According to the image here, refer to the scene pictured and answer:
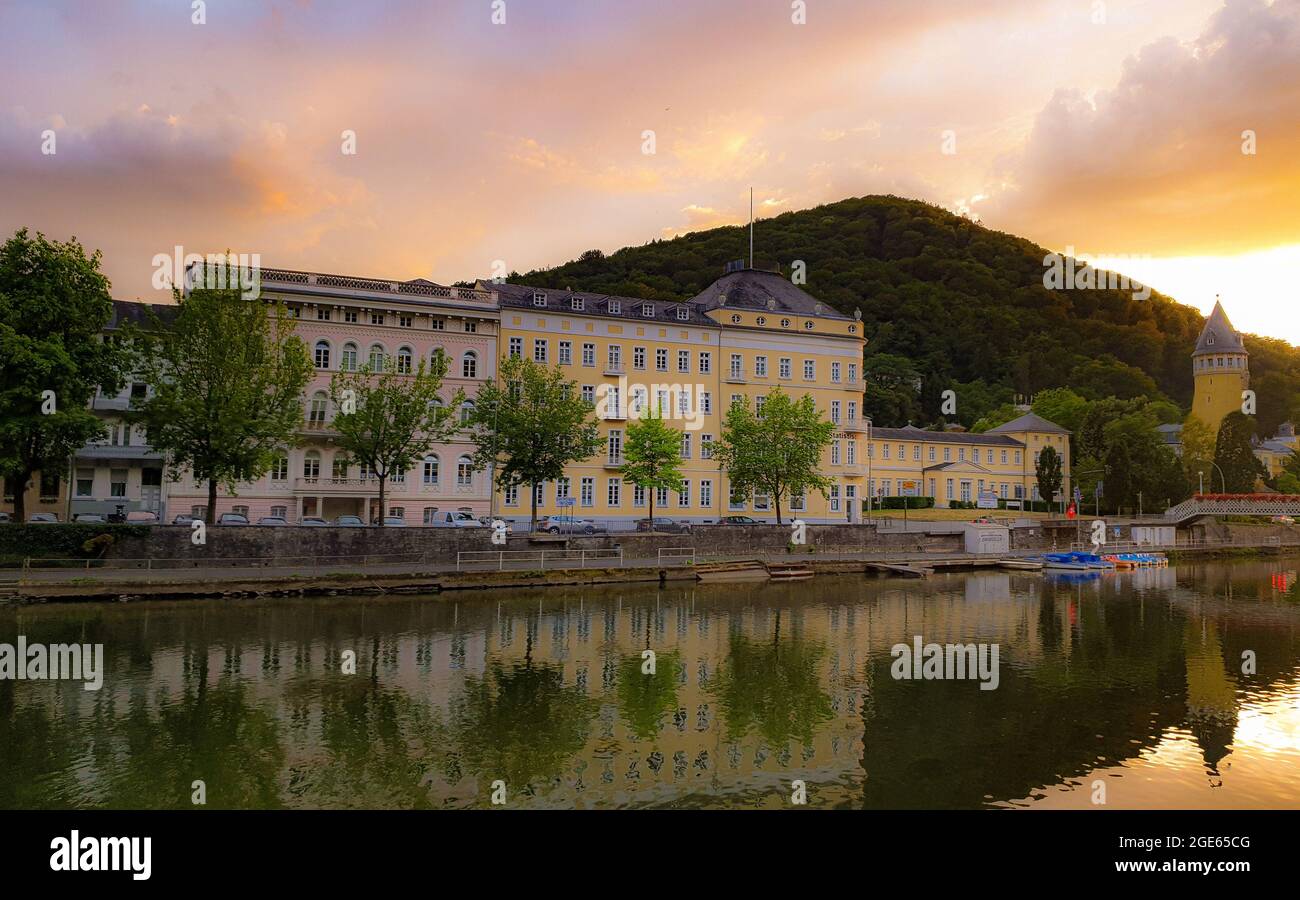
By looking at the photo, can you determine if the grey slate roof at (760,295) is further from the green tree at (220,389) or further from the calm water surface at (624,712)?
the calm water surface at (624,712)

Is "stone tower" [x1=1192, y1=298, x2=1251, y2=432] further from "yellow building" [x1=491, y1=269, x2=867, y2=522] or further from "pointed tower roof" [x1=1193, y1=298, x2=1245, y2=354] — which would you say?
"yellow building" [x1=491, y1=269, x2=867, y2=522]

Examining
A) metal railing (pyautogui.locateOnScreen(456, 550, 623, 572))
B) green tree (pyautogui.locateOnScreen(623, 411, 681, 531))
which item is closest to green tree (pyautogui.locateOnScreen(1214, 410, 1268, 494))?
green tree (pyautogui.locateOnScreen(623, 411, 681, 531))

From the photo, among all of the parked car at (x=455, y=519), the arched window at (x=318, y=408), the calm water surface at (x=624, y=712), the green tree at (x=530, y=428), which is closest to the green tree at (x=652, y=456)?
the green tree at (x=530, y=428)

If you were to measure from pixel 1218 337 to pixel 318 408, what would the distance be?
401 feet

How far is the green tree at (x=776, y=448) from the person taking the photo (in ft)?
179

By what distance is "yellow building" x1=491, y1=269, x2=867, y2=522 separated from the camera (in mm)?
57125

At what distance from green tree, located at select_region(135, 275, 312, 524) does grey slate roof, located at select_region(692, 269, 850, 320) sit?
112 ft

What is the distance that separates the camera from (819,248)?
475 ft

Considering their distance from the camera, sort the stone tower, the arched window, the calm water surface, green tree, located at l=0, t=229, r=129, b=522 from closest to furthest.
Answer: the calm water surface
green tree, located at l=0, t=229, r=129, b=522
the arched window
the stone tower

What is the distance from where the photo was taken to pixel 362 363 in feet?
169
